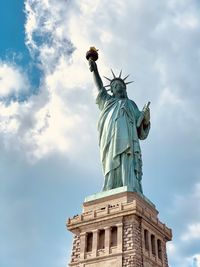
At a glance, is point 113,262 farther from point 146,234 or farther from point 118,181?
point 118,181

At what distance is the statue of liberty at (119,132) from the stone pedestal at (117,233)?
5.70 ft

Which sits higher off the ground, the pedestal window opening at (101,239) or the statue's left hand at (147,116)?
the statue's left hand at (147,116)

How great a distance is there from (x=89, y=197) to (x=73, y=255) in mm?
4707

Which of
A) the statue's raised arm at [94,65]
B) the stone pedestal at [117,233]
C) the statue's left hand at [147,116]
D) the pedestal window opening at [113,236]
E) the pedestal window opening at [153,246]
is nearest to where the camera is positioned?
the stone pedestal at [117,233]

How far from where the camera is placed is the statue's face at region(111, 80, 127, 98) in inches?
1571

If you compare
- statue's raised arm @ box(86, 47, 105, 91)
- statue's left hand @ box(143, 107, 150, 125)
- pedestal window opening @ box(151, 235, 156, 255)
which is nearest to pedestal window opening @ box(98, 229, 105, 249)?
pedestal window opening @ box(151, 235, 156, 255)

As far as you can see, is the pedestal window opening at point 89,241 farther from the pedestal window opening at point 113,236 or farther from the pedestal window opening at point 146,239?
the pedestal window opening at point 146,239

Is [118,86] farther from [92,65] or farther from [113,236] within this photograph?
[113,236]

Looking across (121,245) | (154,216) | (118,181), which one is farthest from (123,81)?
(121,245)

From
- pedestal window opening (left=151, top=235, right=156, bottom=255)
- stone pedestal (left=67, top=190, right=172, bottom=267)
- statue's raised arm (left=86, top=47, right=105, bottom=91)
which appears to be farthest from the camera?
statue's raised arm (left=86, top=47, right=105, bottom=91)

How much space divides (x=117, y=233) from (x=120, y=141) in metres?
8.46

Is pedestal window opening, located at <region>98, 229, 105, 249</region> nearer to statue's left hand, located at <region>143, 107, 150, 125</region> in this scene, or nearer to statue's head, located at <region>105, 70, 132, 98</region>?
statue's left hand, located at <region>143, 107, 150, 125</region>

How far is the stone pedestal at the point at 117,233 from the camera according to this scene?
1120 inches

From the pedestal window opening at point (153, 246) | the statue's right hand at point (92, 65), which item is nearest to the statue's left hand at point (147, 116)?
the statue's right hand at point (92, 65)
